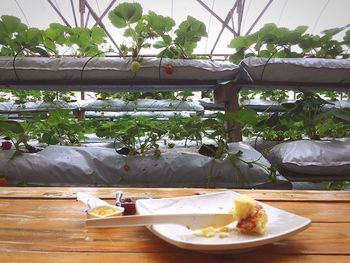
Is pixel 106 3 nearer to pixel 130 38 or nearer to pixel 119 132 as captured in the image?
pixel 130 38

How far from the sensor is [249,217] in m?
0.46

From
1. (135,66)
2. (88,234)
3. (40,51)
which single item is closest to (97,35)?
(40,51)

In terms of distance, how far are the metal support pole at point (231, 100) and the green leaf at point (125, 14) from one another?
699 millimetres

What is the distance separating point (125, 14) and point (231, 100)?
0.86 m

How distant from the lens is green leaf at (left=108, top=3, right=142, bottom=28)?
5.80ft

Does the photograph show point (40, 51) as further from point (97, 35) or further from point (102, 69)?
point (102, 69)

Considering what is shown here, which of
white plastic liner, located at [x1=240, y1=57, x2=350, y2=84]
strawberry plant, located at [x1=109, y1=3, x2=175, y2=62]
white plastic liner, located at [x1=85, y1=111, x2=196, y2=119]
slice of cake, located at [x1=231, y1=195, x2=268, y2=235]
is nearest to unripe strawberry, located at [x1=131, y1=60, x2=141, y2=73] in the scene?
strawberry plant, located at [x1=109, y1=3, x2=175, y2=62]

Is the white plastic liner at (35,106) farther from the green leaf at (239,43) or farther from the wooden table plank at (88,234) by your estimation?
the wooden table plank at (88,234)

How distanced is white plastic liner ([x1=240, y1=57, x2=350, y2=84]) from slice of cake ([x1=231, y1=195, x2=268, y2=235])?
1210 mm

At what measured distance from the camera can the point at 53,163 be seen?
1.36 m

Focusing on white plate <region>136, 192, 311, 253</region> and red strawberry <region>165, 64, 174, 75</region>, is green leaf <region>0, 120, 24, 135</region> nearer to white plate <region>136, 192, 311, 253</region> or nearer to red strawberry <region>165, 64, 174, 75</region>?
red strawberry <region>165, 64, 174, 75</region>

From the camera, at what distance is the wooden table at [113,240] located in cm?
44

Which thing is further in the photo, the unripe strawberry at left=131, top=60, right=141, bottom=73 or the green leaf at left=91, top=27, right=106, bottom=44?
the green leaf at left=91, top=27, right=106, bottom=44

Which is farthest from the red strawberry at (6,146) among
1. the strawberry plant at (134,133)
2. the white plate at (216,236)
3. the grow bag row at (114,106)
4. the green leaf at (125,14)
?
the grow bag row at (114,106)
